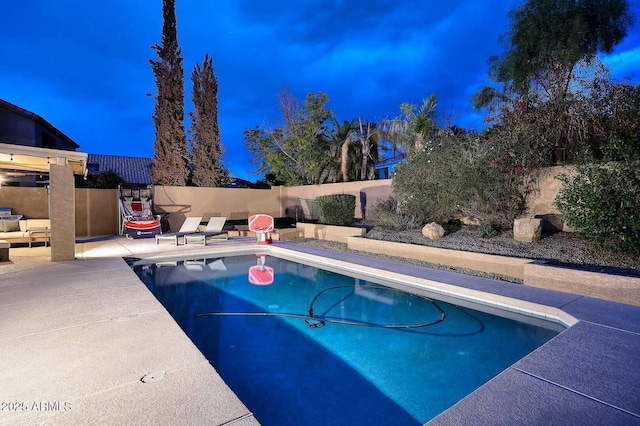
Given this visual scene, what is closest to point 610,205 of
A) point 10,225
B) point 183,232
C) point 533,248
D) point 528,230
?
point 533,248

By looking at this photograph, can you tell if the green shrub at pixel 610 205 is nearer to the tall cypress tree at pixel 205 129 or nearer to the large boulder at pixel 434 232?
the large boulder at pixel 434 232

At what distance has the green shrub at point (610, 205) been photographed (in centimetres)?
482

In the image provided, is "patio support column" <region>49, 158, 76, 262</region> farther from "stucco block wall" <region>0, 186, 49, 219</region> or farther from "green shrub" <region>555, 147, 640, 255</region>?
"green shrub" <region>555, 147, 640, 255</region>

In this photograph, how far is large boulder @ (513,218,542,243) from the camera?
654 centimetres

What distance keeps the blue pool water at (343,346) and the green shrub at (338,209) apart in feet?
13.9

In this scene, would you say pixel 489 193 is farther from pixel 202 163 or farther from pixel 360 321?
pixel 202 163

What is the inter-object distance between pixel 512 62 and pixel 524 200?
18.7 ft

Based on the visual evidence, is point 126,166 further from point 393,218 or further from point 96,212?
point 393,218

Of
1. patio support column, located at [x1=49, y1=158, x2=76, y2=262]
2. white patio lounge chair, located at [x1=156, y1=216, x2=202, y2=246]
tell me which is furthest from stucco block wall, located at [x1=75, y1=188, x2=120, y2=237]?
patio support column, located at [x1=49, y1=158, x2=76, y2=262]

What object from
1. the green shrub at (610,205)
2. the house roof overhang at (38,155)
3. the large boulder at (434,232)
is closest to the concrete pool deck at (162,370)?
the green shrub at (610,205)

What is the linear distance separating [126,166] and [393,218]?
21.6 m

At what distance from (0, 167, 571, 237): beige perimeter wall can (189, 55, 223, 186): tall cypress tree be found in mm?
→ 1390

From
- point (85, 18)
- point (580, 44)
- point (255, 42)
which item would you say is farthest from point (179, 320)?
point (85, 18)

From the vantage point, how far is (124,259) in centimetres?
720
